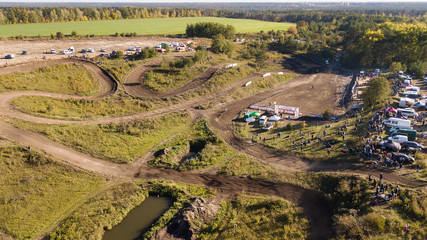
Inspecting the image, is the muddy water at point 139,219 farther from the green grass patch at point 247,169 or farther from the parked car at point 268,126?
the parked car at point 268,126

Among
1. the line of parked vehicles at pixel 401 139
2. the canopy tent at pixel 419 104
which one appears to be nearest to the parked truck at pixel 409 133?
the line of parked vehicles at pixel 401 139

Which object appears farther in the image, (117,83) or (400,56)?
(400,56)

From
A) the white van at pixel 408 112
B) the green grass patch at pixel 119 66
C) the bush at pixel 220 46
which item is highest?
the bush at pixel 220 46

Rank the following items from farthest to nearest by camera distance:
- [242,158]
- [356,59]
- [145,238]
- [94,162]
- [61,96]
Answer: [356,59], [61,96], [242,158], [94,162], [145,238]

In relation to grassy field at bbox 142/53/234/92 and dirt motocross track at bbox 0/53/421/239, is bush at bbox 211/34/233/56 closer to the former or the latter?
grassy field at bbox 142/53/234/92

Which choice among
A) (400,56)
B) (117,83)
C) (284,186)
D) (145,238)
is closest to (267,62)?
(400,56)

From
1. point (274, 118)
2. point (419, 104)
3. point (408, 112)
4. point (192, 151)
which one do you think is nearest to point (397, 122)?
point (408, 112)

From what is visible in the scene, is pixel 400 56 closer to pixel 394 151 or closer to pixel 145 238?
pixel 394 151
